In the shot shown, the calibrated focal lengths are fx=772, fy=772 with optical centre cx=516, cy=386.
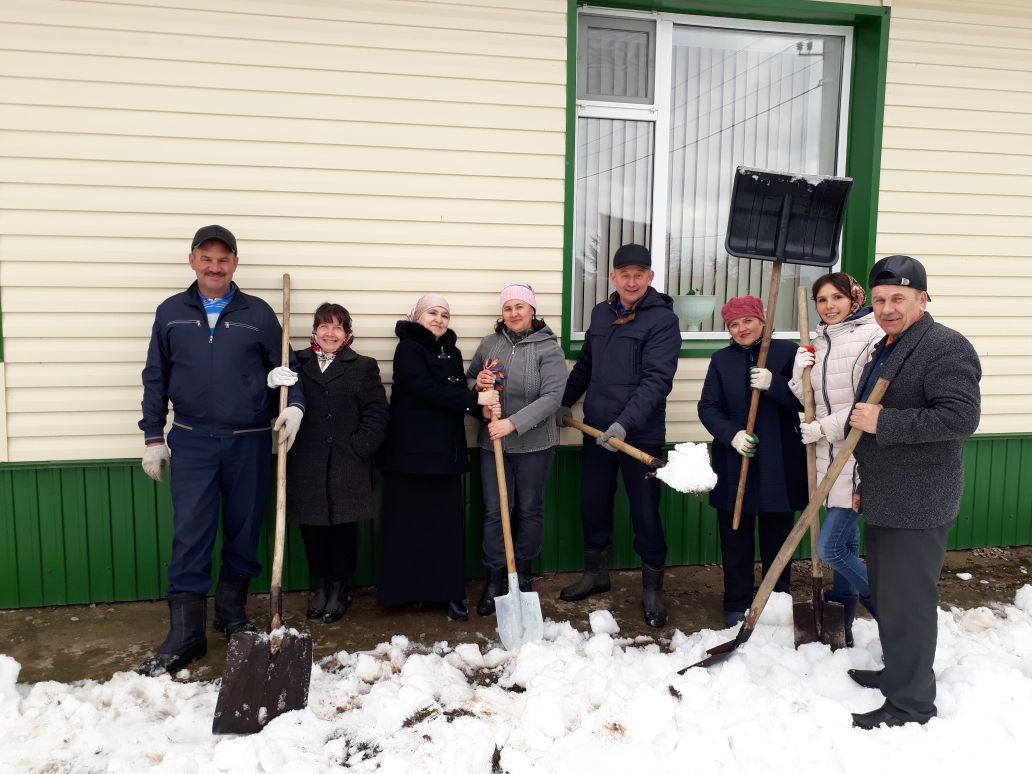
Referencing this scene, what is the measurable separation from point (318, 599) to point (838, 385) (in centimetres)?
281

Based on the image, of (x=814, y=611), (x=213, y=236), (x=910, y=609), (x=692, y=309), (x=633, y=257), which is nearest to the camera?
(x=910, y=609)

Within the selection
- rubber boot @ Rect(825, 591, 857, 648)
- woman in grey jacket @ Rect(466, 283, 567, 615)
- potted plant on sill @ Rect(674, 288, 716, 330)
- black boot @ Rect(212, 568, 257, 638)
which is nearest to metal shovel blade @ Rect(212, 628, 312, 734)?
black boot @ Rect(212, 568, 257, 638)

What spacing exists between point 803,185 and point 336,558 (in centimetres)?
305

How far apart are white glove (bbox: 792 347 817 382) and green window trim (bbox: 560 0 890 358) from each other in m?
1.21

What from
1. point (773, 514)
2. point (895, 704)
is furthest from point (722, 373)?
point (895, 704)

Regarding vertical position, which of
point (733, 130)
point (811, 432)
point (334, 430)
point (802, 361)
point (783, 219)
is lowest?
point (334, 430)

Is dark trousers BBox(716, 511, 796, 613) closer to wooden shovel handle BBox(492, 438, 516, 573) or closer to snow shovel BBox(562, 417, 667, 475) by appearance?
snow shovel BBox(562, 417, 667, 475)

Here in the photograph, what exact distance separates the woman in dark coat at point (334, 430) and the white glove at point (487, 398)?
1.60ft

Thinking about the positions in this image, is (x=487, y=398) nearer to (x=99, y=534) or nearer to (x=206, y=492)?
(x=206, y=492)

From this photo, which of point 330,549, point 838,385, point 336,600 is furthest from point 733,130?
point 336,600

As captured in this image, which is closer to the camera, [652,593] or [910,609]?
[910,609]

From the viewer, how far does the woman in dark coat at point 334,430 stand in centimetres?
388

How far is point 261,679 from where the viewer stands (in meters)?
3.06

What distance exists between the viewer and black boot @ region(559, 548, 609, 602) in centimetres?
432
